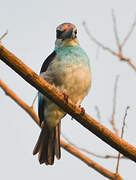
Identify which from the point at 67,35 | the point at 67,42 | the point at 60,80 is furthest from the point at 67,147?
the point at 67,35

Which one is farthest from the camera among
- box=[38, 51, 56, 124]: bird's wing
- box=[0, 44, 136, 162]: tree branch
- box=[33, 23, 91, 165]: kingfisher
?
box=[38, 51, 56, 124]: bird's wing

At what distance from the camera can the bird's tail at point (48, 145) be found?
14.9ft

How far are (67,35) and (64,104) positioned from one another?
1794 millimetres

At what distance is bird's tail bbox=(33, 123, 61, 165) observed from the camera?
4.55 m

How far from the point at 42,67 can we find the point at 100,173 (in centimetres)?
152

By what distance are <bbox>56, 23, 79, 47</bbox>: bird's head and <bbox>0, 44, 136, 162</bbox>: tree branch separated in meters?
1.66

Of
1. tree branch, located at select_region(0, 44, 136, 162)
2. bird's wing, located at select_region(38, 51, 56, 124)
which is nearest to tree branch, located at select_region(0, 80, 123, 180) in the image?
bird's wing, located at select_region(38, 51, 56, 124)

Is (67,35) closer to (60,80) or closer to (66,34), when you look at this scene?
(66,34)

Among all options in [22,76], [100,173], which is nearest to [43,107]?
[100,173]

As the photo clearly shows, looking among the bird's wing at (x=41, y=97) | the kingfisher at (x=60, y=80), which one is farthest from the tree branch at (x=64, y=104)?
the bird's wing at (x=41, y=97)

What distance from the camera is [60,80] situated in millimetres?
3857

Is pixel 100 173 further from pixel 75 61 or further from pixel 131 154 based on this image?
pixel 75 61

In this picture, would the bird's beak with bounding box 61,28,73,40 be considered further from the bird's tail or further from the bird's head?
the bird's tail

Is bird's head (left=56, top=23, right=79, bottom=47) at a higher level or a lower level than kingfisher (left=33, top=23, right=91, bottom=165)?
higher
